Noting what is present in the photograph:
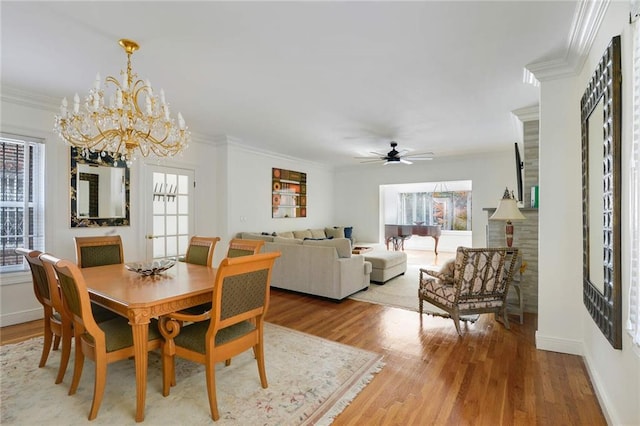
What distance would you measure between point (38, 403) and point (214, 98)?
3165 mm

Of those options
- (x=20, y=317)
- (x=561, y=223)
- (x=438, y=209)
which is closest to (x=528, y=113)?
(x=561, y=223)

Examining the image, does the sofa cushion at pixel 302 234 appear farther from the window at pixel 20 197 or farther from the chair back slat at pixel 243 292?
the chair back slat at pixel 243 292

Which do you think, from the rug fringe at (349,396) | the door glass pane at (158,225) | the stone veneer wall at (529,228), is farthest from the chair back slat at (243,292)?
the stone veneer wall at (529,228)

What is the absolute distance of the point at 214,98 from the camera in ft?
12.1

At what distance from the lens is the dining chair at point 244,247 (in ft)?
9.56

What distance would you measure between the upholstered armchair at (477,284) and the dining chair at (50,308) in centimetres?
337

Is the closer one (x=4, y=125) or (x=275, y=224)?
(x=4, y=125)

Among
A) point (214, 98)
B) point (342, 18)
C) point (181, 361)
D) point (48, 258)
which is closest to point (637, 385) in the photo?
point (342, 18)

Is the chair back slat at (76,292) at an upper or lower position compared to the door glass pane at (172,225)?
lower

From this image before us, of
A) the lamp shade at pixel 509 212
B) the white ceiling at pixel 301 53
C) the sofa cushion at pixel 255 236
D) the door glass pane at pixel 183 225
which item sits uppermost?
the white ceiling at pixel 301 53

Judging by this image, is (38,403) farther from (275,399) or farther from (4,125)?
(4,125)

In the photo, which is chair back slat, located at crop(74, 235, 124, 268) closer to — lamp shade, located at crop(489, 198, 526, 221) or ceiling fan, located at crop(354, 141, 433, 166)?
lamp shade, located at crop(489, 198, 526, 221)

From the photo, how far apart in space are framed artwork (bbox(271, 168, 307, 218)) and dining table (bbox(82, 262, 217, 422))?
419 centimetres

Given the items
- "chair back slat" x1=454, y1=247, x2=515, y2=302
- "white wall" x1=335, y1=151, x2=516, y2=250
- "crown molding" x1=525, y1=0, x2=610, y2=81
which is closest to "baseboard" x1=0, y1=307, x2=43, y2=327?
"chair back slat" x1=454, y1=247, x2=515, y2=302
